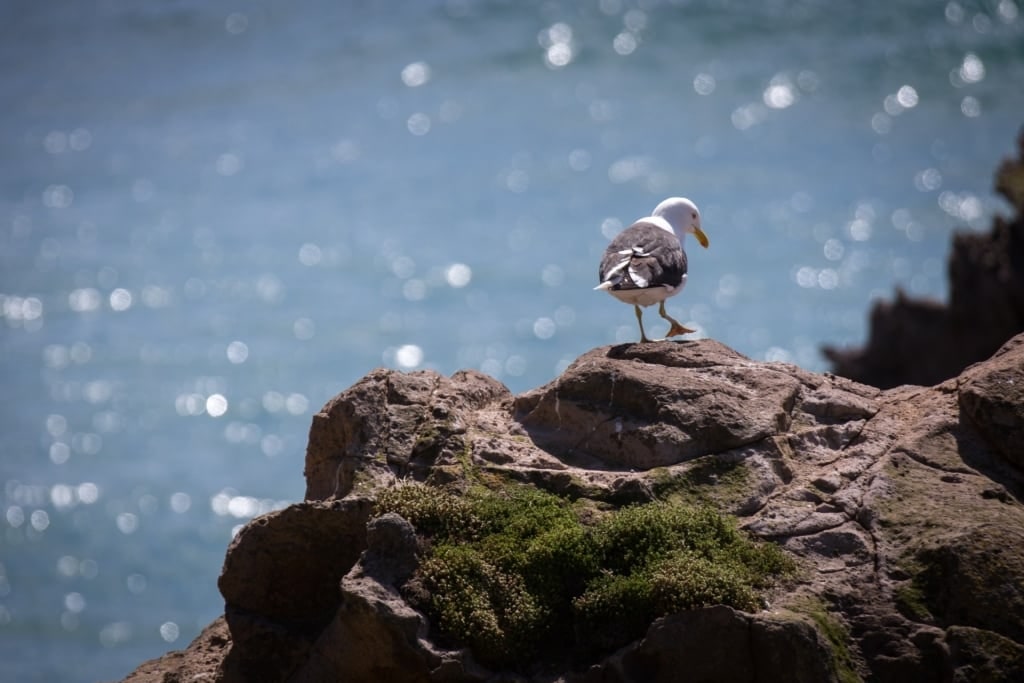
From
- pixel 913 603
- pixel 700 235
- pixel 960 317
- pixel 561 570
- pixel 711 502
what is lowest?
pixel 913 603

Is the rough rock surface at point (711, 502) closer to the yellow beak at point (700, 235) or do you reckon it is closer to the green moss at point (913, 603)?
the green moss at point (913, 603)

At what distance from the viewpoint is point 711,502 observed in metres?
10.9

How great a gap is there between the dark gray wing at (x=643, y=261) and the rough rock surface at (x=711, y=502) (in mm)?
703

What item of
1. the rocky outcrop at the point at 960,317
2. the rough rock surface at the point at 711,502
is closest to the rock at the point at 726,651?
the rough rock surface at the point at 711,502

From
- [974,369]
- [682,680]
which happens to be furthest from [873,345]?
[682,680]

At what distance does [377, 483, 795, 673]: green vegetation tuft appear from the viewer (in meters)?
9.73

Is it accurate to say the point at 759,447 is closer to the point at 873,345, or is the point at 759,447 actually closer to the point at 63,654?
the point at 873,345

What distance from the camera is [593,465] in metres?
11.5

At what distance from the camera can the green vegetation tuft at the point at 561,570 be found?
9.73 metres

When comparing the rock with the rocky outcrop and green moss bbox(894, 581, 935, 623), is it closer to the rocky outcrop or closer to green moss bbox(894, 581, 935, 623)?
green moss bbox(894, 581, 935, 623)

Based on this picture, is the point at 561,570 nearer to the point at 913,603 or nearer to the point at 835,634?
the point at 835,634

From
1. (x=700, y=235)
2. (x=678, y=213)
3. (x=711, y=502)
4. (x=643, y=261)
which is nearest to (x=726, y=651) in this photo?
(x=711, y=502)

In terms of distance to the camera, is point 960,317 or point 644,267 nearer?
point 644,267

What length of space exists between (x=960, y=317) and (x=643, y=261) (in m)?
15.4
